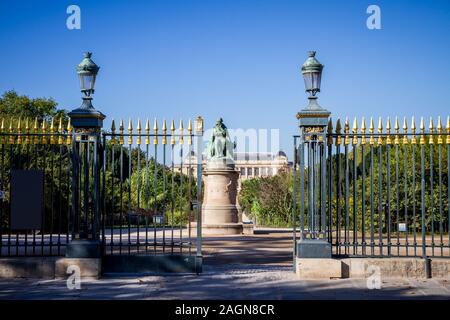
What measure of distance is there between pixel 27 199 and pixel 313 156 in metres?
6.17

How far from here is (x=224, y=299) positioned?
9164 millimetres

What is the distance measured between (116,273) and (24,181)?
2.83 metres

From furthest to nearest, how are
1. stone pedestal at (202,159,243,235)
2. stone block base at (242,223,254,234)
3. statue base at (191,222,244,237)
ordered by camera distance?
stone block base at (242,223,254,234), stone pedestal at (202,159,243,235), statue base at (191,222,244,237)

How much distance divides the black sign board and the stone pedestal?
15117 mm

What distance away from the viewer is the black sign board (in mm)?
12031

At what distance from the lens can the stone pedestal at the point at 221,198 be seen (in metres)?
27.0

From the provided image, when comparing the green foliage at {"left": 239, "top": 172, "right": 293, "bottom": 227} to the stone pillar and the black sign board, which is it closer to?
the black sign board

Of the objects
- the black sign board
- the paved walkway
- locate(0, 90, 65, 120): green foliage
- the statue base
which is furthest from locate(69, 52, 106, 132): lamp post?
locate(0, 90, 65, 120): green foliage

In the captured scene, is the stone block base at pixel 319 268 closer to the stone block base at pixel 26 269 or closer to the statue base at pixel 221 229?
the stone block base at pixel 26 269

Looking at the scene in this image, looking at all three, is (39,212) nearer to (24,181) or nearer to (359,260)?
(24,181)

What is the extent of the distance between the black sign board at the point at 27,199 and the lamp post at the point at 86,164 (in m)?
1.05

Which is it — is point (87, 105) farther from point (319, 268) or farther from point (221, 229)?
point (221, 229)

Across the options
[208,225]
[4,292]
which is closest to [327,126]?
[4,292]
